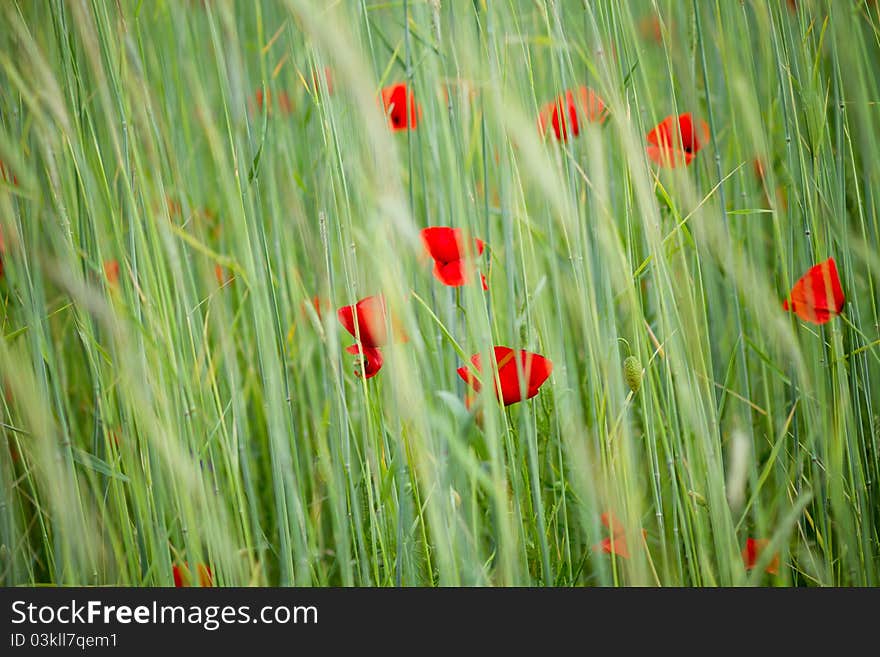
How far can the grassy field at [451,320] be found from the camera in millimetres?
484

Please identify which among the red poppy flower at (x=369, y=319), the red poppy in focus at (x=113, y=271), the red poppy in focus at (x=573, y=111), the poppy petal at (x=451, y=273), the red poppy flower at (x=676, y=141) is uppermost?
the red poppy in focus at (x=573, y=111)

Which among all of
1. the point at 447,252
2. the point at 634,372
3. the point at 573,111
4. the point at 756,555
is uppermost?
the point at 573,111

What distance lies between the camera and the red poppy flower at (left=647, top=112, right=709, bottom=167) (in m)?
0.52

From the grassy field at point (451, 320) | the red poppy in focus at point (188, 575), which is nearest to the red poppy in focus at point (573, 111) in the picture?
the grassy field at point (451, 320)

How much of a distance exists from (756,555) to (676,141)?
1.09 feet

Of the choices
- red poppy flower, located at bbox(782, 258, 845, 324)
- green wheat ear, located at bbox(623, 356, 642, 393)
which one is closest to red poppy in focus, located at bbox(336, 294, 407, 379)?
green wheat ear, located at bbox(623, 356, 642, 393)

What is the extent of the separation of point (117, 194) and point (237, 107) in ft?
0.44

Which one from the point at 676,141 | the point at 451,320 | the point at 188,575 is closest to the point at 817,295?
the point at 676,141

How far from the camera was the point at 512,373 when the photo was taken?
1.53 feet

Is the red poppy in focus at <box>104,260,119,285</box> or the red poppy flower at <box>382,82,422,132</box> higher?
the red poppy flower at <box>382,82,422,132</box>

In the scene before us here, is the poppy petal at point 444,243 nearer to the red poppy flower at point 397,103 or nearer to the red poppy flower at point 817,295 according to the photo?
the red poppy flower at point 397,103

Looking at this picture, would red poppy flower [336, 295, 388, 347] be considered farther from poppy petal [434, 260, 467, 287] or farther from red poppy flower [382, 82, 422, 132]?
red poppy flower [382, 82, 422, 132]

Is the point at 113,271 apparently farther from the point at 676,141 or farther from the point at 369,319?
the point at 676,141
